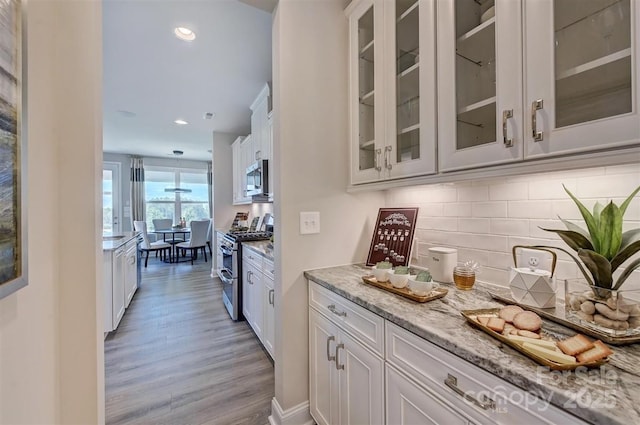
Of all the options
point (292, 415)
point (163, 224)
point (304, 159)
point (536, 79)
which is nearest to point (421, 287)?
point (536, 79)

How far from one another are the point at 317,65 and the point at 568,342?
168 cm

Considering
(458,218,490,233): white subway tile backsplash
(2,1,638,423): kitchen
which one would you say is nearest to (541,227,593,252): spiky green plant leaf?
(2,1,638,423): kitchen

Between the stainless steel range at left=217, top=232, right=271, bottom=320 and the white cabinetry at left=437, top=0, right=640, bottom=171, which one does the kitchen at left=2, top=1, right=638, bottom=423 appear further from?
the stainless steel range at left=217, top=232, right=271, bottom=320

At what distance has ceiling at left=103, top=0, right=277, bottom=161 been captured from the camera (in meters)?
1.97

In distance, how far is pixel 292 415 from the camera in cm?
152

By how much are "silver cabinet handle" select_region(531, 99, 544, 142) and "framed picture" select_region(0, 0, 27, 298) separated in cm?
149

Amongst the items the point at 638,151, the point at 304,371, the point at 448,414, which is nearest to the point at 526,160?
the point at 638,151

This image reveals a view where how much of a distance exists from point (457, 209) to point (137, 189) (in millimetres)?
8137

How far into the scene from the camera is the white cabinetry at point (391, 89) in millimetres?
1195

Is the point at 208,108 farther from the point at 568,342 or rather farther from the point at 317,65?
the point at 568,342

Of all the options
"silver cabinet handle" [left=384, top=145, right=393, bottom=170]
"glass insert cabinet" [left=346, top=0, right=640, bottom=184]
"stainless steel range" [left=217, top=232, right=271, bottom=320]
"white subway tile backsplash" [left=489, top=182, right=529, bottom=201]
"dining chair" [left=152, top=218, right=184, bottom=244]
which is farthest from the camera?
"dining chair" [left=152, top=218, right=184, bottom=244]

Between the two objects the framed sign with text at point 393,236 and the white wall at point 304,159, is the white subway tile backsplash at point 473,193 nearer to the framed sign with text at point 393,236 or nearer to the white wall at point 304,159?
the framed sign with text at point 393,236

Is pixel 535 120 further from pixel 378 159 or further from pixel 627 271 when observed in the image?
pixel 378 159

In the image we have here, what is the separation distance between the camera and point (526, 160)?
0.89 meters
